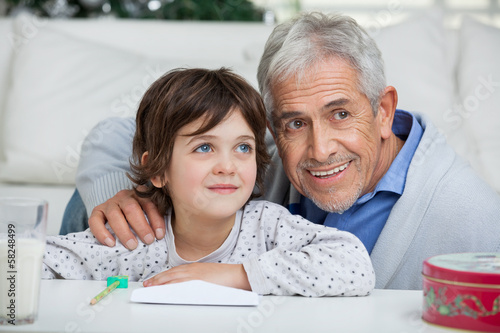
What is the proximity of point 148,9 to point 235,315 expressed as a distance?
2570 mm

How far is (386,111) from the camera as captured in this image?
144 centimetres

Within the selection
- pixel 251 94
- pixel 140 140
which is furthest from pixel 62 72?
pixel 251 94

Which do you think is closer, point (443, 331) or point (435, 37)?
point (443, 331)

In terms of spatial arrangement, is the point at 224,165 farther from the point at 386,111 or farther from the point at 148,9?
the point at 148,9

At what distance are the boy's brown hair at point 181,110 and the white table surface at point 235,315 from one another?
36 cm

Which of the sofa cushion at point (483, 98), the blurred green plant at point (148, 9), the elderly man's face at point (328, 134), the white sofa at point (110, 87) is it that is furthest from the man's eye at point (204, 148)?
the blurred green plant at point (148, 9)

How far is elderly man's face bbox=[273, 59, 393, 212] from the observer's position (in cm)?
129

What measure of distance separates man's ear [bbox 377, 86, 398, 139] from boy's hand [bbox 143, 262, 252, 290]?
59 centimetres

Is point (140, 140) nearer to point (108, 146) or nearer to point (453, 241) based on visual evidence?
point (108, 146)

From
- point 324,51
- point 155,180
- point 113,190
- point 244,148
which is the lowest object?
point 113,190

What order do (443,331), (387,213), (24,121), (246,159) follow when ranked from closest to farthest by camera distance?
(443,331) → (246,159) → (387,213) → (24,121)

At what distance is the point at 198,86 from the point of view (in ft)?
3.98

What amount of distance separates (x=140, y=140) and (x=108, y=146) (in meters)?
0.38

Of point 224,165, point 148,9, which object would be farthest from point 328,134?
point 148,9
